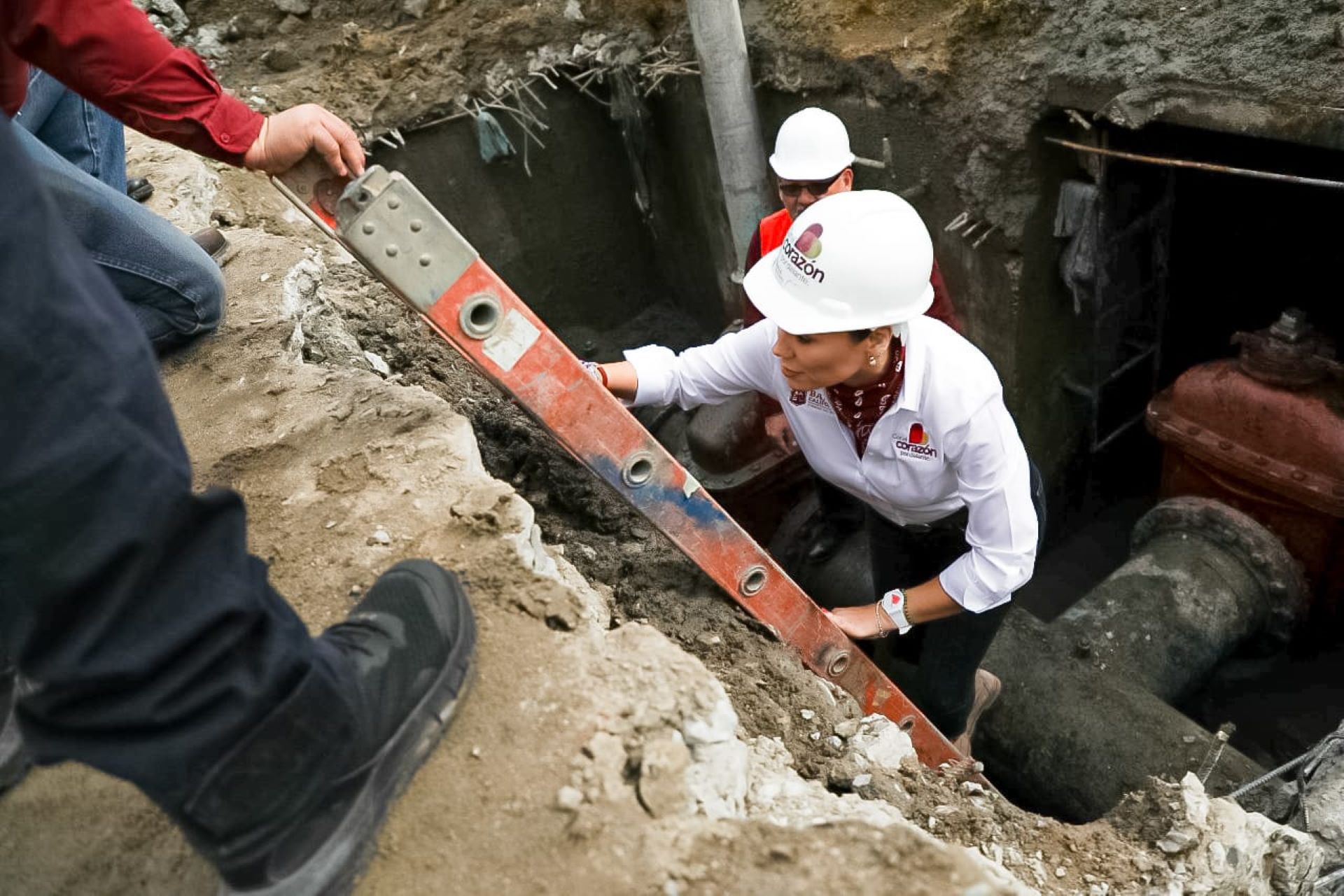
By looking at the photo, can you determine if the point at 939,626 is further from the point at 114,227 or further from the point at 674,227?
the point at 674,227

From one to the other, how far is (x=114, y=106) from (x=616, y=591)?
154cm

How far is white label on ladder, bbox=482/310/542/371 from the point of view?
1907 millimetres

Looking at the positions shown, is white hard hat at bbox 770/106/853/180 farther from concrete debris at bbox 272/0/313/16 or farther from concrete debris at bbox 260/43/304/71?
concrete debris at bbox 272/0/313/16

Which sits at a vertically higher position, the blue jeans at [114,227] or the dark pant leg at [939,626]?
the blue jeans at [114,227]

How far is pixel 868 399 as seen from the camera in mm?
2355

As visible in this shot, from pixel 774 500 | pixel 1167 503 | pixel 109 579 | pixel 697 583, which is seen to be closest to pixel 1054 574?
pixel 1167 503

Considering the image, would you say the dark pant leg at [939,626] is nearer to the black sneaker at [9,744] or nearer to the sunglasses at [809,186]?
the sunglasses at [809,186]

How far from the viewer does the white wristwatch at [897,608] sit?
2617 millimetres

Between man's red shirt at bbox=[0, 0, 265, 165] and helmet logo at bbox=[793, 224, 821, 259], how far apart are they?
1.17m

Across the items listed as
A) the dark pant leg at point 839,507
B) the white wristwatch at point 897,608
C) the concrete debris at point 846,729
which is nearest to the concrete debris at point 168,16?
the dark pant leg at point 839,507

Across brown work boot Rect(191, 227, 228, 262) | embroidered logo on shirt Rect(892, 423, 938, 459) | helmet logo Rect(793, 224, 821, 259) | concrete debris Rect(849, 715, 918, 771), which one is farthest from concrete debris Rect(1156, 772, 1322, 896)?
brown work boot Rect(191, 227, 228, 262)

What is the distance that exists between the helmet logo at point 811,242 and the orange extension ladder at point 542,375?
21.5 inches

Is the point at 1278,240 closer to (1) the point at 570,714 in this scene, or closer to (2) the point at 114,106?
(1) the point at 570,714

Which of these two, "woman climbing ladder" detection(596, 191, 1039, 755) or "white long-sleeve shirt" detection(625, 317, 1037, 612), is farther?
"white long-sleeve shirt" detection(625, 317, 1037, 612)
